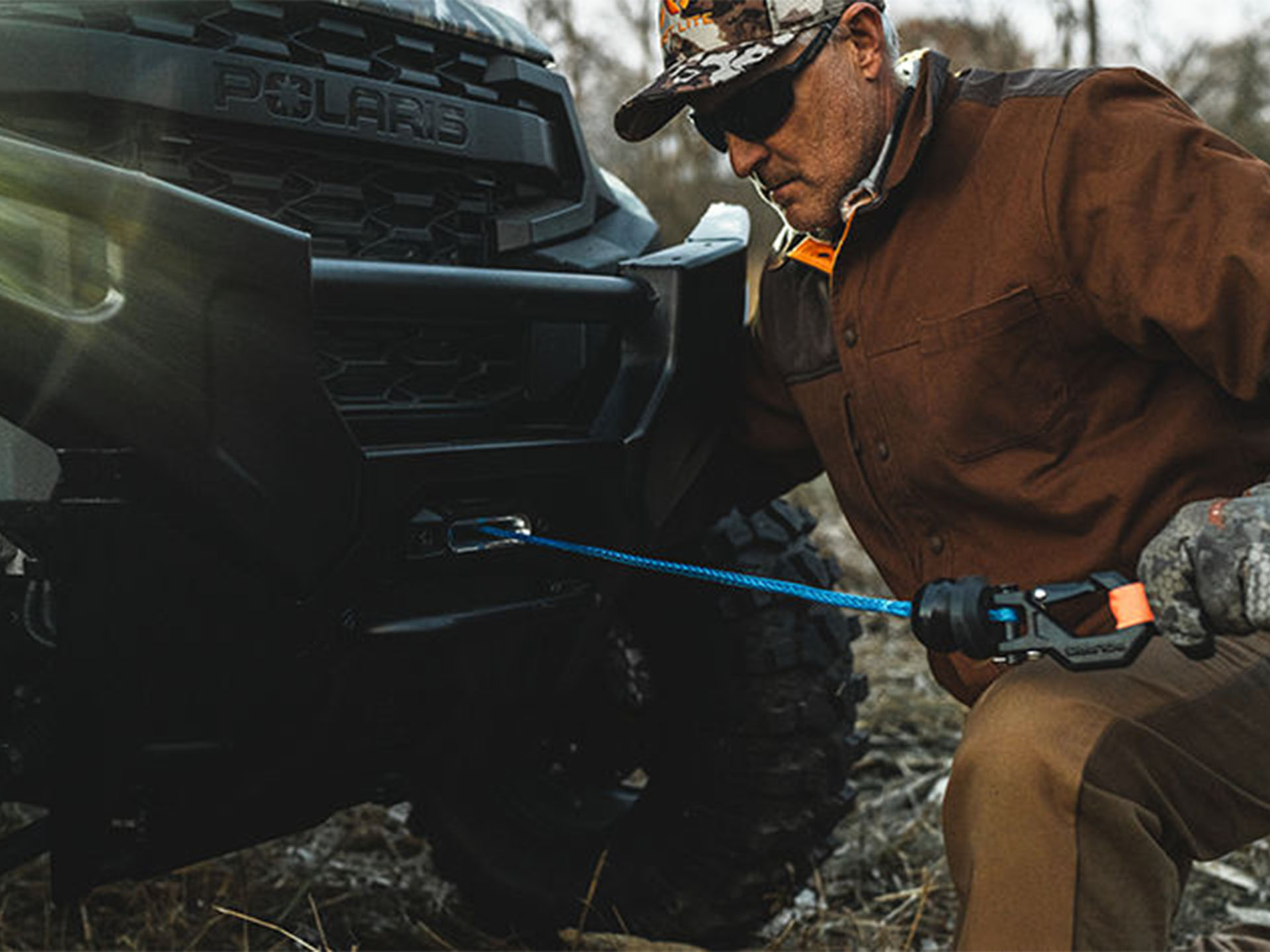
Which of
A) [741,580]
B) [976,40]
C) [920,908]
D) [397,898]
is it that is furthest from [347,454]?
[976,40]

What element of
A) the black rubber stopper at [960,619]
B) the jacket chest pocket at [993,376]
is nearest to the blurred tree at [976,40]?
the jacket chest pocket at [993,376]

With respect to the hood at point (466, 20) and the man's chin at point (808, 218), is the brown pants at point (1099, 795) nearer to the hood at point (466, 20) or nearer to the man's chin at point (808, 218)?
the man's chin at point (808, 218)

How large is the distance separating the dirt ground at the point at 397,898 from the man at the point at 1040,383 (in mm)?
844

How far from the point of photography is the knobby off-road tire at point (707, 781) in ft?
8.46

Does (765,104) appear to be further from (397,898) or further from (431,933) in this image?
(397,898)

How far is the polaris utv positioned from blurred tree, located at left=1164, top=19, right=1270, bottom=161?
10.9 metres

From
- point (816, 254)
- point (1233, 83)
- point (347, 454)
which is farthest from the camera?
point (1233, 83)

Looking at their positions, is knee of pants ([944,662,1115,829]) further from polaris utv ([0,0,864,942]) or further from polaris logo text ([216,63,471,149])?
polaris logo text ([216,63,471,149])

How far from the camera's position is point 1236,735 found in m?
1.74

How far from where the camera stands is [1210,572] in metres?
1.51

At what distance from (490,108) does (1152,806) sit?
4.33 feet

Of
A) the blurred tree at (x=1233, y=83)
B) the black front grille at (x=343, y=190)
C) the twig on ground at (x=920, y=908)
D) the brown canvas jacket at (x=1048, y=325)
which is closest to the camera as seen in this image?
the brown canvas jacket at (x=1048, y=325)

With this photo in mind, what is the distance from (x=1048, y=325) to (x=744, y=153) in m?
0.48

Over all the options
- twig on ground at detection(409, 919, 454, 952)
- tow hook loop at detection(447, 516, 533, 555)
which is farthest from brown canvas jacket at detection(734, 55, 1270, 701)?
twig on ground at detection(409, 919, 454, 952)
